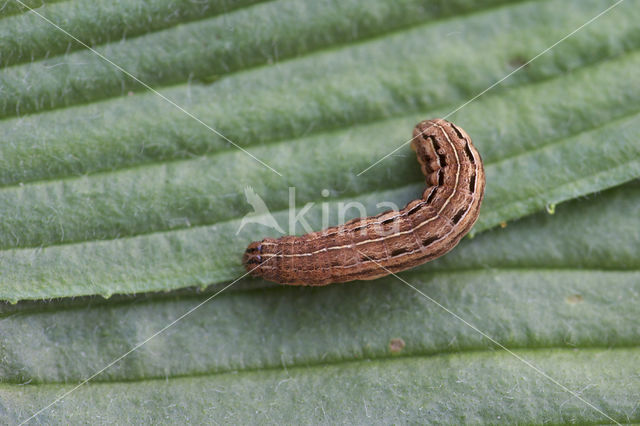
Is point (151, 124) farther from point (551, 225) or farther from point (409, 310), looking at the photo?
point (551, 225)

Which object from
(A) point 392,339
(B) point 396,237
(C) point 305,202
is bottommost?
(A) point 392,339

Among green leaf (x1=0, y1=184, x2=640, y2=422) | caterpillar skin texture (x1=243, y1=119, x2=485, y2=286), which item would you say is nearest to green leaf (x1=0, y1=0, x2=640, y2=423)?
green leaf (x1=0, y1=184, x2=640, y2=422)

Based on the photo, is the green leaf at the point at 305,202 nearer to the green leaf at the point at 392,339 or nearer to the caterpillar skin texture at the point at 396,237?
the green leaf at the point at 392,339

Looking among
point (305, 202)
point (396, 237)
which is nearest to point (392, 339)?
point (396, 237)

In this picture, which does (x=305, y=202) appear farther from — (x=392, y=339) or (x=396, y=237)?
(x=392, y=339)

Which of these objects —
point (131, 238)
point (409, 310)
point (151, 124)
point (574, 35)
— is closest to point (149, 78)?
point (151, 124)

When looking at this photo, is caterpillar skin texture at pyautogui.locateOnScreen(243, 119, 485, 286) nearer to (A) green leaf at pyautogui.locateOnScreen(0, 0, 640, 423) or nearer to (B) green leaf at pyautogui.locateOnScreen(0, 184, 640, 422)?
(A) green leaf at pyautogui.locateOnScreen(0, 0, 640, 423)
